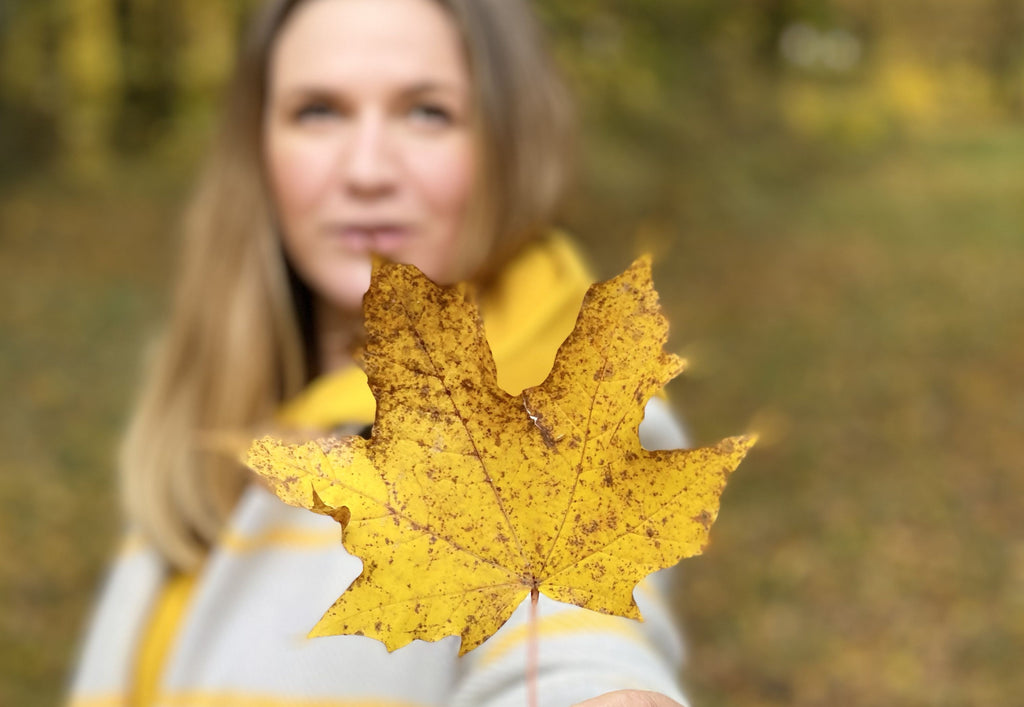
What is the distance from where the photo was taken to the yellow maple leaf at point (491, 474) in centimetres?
47

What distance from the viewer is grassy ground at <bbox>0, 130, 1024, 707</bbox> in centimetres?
340

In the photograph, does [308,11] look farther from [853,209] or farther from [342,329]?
[853,209]

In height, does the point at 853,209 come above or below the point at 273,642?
above

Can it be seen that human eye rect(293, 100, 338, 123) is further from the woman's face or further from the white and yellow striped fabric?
the white and yellow striped fabric

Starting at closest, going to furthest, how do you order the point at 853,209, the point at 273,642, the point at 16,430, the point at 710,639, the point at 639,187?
the point at 273,642, the point at 710,639, the point at 16,430, the point at 639,187, the point at 853,209

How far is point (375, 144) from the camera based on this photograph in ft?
4.37

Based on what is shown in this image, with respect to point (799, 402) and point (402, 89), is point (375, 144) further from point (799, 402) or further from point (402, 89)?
point (799, 402)

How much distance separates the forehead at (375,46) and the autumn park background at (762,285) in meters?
0.61

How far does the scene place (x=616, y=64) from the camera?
5.32 m

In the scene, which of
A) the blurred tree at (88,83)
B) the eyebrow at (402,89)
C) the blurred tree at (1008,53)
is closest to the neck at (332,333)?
the eyebrow at (402,89)

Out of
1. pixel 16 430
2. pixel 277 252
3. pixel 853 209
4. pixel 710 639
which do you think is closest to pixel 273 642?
pixel 277 252

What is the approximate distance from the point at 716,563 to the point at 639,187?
10.6 feet

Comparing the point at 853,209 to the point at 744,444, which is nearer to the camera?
the point at 744,444

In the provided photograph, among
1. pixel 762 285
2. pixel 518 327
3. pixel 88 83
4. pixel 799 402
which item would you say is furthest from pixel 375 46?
pixel 88 83
